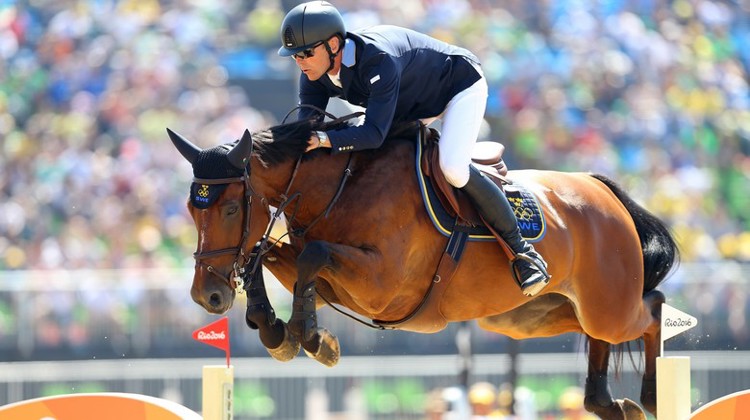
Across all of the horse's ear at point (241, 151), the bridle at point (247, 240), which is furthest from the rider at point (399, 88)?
the horse's ear at point (241, 151)

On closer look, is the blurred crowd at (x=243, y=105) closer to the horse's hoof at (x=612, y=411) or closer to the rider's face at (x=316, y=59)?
the horse's hoof at (x=612, y=411)

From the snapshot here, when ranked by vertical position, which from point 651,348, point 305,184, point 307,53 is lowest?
point 651,348

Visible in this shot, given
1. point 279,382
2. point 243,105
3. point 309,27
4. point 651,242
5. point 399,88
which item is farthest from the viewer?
point 243,105

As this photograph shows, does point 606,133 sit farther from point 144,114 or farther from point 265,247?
point 265,247

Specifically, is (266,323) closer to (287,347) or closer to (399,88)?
(287,347)

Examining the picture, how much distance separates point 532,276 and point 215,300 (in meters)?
1.60

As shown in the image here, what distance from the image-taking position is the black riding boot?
5574mm

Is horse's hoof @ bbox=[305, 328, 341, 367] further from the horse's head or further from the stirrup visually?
the stirrup

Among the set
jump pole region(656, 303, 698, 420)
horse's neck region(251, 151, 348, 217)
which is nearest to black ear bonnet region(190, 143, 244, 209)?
horse's neck region(251, 151, 348, 217)

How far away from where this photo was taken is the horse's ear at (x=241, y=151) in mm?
4977

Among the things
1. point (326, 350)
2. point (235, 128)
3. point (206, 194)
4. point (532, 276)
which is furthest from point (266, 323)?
point (235, 128)

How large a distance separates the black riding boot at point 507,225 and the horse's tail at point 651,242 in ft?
4.69

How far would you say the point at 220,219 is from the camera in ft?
16.5

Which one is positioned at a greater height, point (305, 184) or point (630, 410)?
point (305, 184)
